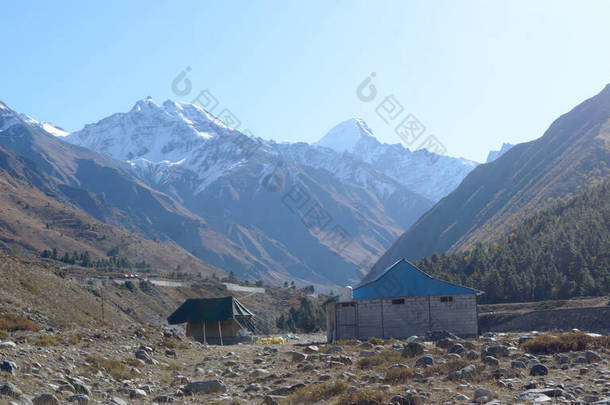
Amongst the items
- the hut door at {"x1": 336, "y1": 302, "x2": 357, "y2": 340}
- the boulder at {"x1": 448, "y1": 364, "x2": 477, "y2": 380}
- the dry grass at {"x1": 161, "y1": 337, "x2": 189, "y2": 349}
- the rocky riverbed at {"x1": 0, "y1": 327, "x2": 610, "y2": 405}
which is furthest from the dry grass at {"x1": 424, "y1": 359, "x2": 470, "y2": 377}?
the hut door at {"x1": 336, "y1": 302, "x2": 357, "y2": 340}

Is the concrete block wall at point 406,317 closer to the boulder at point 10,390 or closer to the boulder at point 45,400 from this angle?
the boulder at point 45,400

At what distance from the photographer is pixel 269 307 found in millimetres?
93000

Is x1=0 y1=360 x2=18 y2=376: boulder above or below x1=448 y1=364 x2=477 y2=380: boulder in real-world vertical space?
above

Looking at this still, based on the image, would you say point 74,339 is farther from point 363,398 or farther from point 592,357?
point 592,357

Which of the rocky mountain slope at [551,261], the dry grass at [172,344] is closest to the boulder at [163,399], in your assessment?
the dry grass at [172,344]

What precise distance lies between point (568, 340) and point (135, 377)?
40.8 ft

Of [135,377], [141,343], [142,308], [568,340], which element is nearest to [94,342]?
[141,343]

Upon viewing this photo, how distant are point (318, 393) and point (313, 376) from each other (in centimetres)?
324

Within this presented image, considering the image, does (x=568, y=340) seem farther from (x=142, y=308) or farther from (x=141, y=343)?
(x=142, y=308)

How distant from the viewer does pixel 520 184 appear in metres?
140

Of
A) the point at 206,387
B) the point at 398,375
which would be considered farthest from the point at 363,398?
the point at 206,387

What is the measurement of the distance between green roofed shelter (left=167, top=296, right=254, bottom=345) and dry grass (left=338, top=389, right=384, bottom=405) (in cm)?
2870

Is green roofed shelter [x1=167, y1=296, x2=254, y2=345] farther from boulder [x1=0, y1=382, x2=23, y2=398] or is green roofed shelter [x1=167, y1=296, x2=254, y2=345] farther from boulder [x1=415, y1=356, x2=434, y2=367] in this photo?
boulder [x1=0, y1=382, x2=23, y2=398]

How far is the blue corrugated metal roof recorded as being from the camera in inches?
1316
